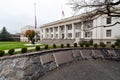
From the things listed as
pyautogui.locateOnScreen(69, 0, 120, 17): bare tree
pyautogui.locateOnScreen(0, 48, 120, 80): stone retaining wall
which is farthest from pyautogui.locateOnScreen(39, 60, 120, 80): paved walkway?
pyautogui.locateOnScreen(69, 0, 120, 17): bare tree

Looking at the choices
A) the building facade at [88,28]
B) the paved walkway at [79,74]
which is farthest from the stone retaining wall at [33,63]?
the building facade at [88,28]

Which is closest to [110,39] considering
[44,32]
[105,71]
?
[105,71]

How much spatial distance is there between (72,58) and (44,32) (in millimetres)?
45555

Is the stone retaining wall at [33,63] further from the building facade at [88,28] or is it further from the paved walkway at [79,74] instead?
the building facade at [88,28]

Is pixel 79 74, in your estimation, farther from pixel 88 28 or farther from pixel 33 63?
pixel 88 28

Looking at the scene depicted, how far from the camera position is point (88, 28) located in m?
20.2

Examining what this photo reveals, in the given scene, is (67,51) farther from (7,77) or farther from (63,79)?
(7,77)

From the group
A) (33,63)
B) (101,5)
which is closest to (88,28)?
(101,5)

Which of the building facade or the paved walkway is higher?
the building facade

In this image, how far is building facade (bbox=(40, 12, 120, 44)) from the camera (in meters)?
16.7

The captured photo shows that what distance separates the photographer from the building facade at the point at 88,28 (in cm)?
1673

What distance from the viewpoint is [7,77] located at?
8344 mm

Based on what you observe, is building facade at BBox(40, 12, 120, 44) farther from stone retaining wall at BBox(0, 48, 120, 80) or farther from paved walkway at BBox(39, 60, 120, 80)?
paved walkway at BBox(39, 60, 120, 80)

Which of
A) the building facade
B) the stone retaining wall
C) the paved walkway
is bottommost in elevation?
the paved walkway
